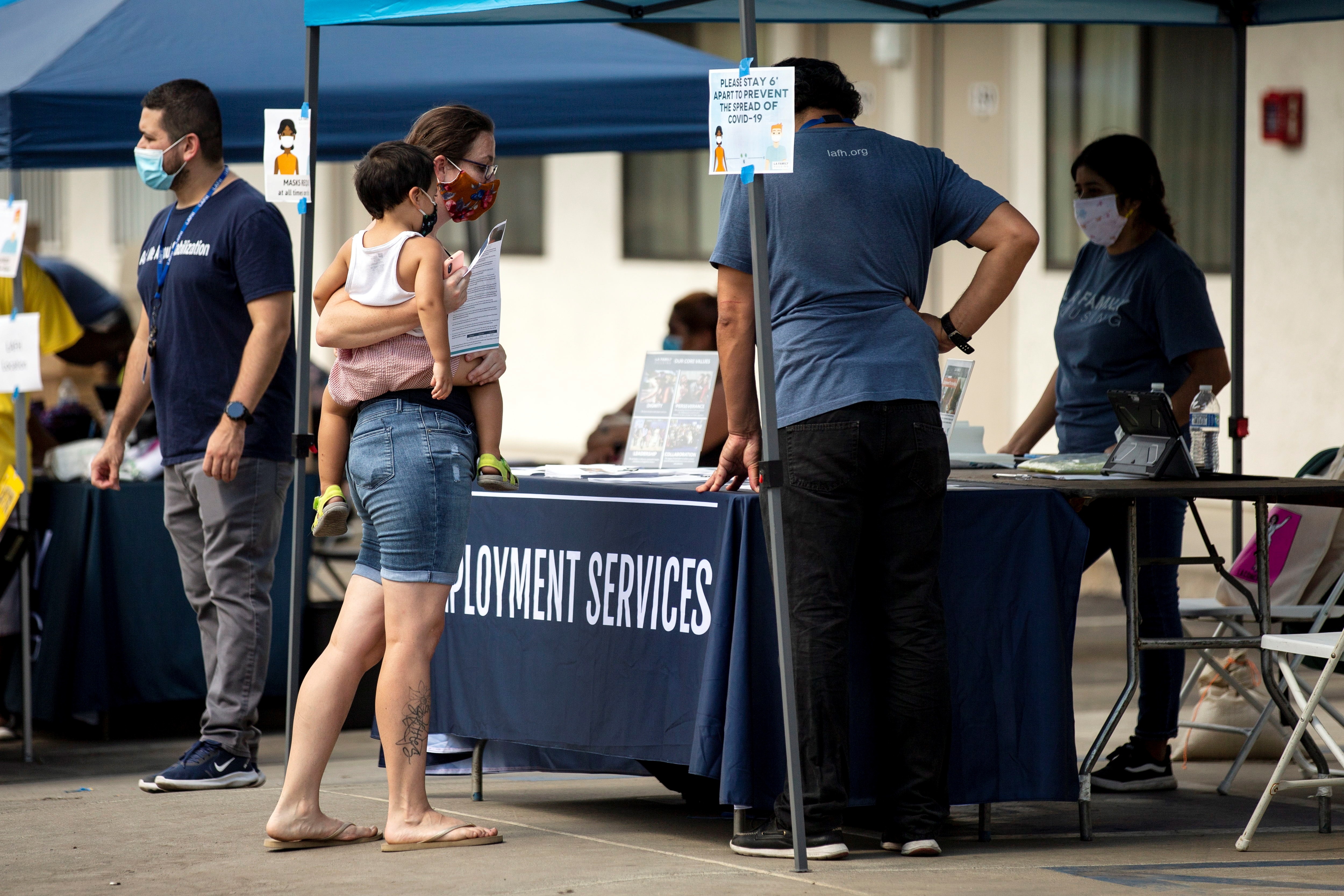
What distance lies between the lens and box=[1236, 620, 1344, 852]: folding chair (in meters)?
4.81

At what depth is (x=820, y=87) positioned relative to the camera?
4.66 metres

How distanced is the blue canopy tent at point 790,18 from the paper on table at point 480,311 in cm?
62

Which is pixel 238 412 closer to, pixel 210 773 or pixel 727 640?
pixel 210 773

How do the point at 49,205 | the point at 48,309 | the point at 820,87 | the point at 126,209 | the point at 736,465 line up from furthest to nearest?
the point at 49,205 < the point at 126,209 < the point at 48,309 < the point at 736,465 < the point at 820,87

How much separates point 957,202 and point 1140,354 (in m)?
1.44

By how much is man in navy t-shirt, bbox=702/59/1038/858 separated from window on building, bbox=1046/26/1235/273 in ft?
20.0

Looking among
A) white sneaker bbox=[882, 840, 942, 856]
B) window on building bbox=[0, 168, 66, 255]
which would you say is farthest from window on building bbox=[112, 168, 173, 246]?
white sneaker bbox=[882, 840, 942, 856]

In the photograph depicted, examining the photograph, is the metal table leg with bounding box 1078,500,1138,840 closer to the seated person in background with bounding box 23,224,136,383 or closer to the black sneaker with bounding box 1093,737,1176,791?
the black sneaker with bounding box 1093,737,1176,791

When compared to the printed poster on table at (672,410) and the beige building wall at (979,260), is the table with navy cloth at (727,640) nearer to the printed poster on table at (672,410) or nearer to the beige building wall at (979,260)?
the printed poster on table at (672,410)

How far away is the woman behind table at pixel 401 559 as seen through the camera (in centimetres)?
470

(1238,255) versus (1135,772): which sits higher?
(1238,255)

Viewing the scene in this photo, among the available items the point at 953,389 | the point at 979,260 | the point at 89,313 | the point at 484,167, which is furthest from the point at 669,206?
the point at 484,167

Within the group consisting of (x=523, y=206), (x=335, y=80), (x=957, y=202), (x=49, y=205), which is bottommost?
(x=957, y=202)

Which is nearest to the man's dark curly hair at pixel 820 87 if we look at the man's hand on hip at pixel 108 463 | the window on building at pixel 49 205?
the man's hand on hip at pixel 108 463
